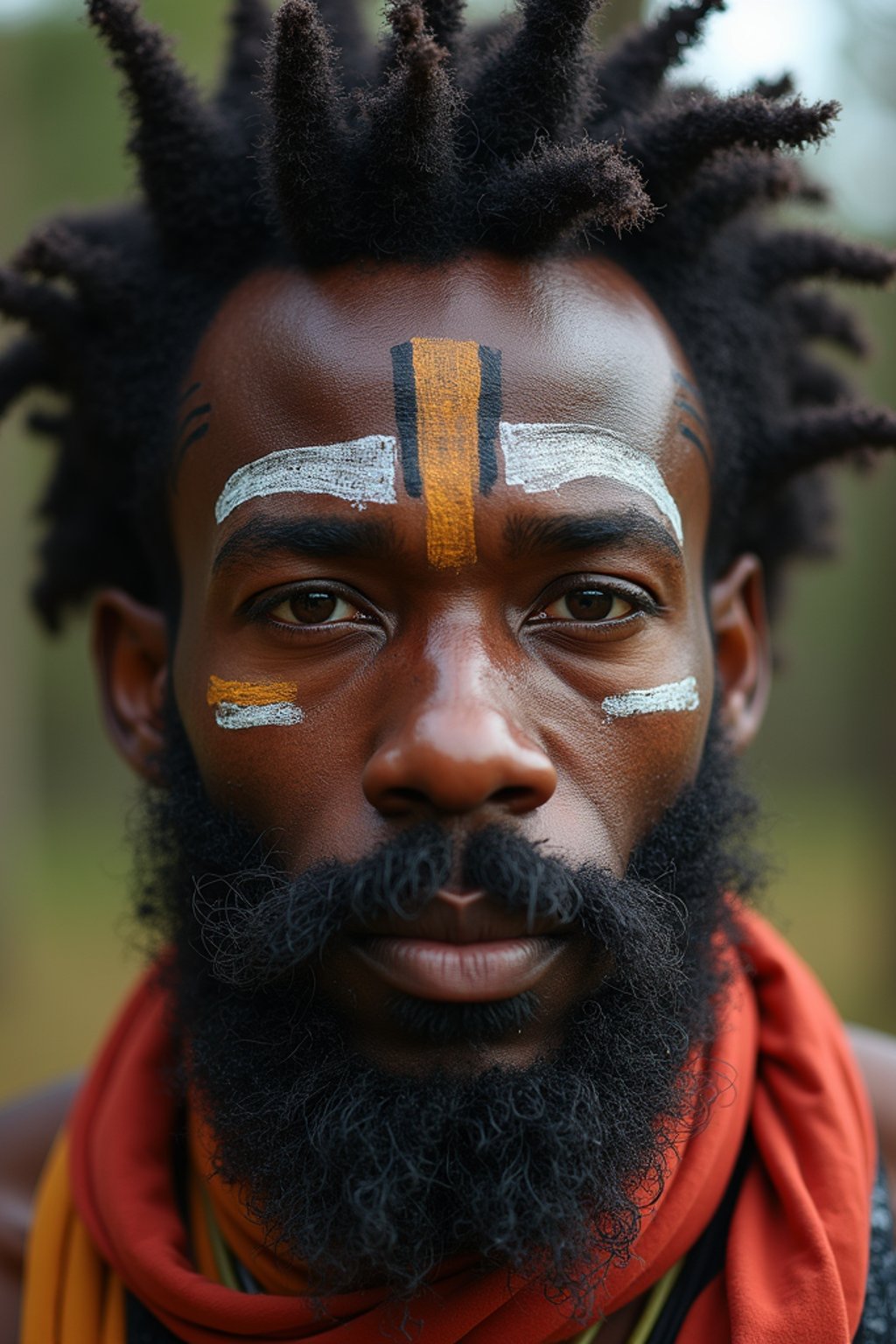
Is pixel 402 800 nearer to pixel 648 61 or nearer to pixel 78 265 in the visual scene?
pixel 78 265

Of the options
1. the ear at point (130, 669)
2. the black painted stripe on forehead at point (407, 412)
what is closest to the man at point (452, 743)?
the black painted stripe on forehead at point (407, 412)

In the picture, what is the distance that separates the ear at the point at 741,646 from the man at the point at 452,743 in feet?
0.60

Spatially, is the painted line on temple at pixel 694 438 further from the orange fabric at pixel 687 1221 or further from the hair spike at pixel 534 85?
the orange fabric at pixel 687 1221

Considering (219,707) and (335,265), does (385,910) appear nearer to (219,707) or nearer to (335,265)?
(219,707)

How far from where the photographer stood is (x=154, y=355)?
8.71 feet

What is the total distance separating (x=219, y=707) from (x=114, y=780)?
14.4 metres

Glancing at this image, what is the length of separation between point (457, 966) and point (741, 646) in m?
1.26

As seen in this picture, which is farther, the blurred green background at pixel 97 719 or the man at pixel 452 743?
the blurred green background at pixel 97 719

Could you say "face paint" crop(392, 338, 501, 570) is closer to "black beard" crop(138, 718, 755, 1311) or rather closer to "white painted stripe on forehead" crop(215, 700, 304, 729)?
"white painted stripe on forehead" crop(215, 700, 304, 729)

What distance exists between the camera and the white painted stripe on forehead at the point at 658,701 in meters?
2.22

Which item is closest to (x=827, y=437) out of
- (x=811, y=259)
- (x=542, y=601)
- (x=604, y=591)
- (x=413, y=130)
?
A: (x=811, y=259)

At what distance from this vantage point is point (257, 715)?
7.34ft

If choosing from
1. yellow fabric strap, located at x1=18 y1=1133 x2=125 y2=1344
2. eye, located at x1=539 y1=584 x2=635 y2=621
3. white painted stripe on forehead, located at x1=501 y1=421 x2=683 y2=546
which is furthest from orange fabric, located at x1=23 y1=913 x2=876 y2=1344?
white painted stripe on forehead, located at x1=501 y1=421 x2=683 y2=546

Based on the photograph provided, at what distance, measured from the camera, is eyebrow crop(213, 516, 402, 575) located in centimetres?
214
